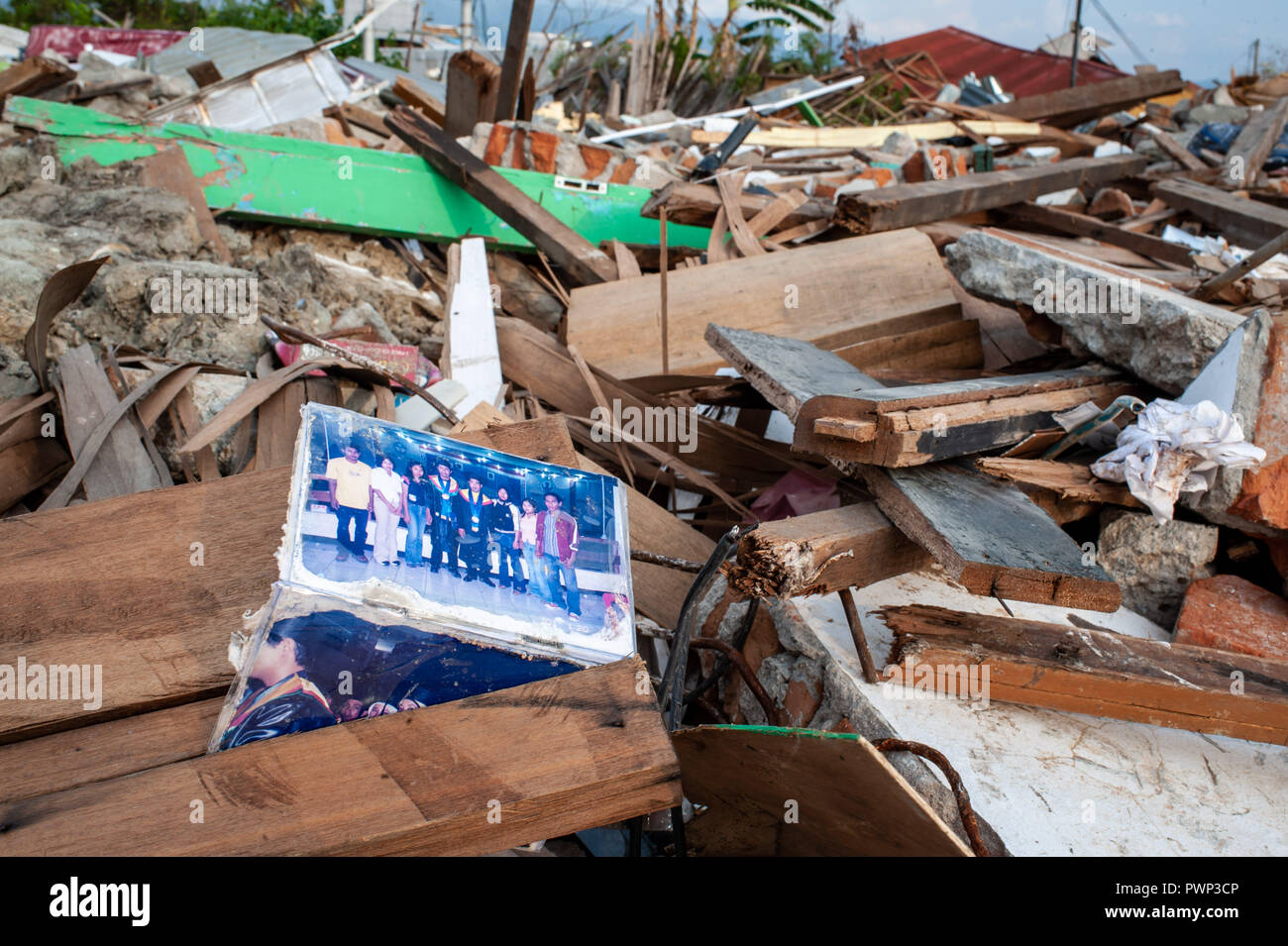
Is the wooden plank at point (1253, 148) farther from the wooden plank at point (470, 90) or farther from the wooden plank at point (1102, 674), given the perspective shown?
the wooden plank at point (1102, 674)

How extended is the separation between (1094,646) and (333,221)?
4.00 meters

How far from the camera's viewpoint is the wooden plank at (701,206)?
475 cm

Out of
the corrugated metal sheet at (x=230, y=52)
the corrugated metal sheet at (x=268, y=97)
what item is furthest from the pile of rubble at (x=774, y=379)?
the corrugated metal sheet at (x=230, y=52)

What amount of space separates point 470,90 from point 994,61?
16069 millimetres

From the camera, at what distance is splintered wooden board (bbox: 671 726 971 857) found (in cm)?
136

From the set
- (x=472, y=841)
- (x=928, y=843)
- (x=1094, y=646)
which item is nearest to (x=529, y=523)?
(x=472, y=841)

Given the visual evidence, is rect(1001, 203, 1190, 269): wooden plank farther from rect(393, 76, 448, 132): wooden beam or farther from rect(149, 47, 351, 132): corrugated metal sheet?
rect(149, 47, 351, 132): corrugated metal sheet

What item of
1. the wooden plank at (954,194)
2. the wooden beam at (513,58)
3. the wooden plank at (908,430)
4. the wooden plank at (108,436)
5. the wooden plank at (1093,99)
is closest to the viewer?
the wooden plank at (908,430)

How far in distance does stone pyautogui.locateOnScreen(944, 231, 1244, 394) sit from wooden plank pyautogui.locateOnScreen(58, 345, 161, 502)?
119 inches

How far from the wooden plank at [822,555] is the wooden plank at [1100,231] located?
3541 mm

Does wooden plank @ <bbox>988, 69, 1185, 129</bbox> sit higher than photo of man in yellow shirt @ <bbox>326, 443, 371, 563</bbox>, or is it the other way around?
wooden plank @ <bbox>988, 69, 1185, 129</bbox>

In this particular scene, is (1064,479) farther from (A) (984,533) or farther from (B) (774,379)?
(B) (774,379)

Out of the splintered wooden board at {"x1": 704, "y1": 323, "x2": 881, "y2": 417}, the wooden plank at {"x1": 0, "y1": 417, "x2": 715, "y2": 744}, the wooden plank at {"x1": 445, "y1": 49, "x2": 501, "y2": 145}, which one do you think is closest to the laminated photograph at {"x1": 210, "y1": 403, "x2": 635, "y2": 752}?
the wooden plank at {"x1": 0, "y1": 417, "x2": 715, "y2": 744}
